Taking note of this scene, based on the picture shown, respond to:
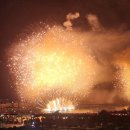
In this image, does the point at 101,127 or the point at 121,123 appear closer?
the point at 101,127

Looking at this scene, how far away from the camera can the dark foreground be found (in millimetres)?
137375

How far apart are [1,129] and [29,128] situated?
1036cm

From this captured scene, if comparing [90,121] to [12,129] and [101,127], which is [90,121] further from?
[12,129]

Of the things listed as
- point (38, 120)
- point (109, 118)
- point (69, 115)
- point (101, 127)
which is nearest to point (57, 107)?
point (69, 115)

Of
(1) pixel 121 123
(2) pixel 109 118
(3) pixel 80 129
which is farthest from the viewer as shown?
(2) pixel 109 118

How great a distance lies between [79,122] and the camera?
153500mm

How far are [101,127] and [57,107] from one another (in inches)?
1730

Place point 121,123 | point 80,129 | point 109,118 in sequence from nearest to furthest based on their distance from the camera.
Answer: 1. point 80,129
2. point 121,123
3. point 109,118

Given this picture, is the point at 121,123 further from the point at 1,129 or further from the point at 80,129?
the point at 1,129

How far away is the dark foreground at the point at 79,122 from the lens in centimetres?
13738

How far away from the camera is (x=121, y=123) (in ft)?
477

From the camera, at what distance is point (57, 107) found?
177 m

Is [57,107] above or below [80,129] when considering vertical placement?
above

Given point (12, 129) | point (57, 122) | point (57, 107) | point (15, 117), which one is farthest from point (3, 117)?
point (12, 129)
